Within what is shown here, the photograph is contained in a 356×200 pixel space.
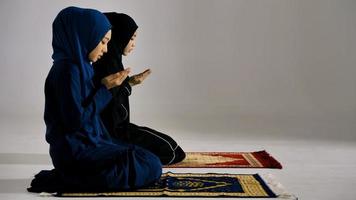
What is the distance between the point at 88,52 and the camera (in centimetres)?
320

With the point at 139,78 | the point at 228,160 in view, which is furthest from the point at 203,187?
the point at 228,160

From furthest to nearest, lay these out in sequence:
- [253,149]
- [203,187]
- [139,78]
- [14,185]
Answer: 1. [253,149]
2. [139,78]
3. [14,185]
4. [203,187]

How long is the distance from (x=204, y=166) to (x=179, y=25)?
3284 millimetres

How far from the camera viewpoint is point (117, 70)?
3.93 meters

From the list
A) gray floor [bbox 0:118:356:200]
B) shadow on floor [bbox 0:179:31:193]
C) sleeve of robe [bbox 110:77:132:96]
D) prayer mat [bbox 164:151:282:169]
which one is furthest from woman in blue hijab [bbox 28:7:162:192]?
prayer mat [bbox 164:151:282:169]

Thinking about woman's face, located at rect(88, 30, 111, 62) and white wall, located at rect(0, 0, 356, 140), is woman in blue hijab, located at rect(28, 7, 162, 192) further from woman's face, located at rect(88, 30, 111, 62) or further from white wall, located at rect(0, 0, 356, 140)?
white wall, located at rect(0, 0, 356, 140)

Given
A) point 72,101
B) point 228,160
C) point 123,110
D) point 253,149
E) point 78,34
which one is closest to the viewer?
point 72,101

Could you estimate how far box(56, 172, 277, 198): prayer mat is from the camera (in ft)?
10.3

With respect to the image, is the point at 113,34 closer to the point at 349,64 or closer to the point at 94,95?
the point at 94,95

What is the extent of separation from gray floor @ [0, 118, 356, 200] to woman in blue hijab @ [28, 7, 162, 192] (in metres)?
0.24

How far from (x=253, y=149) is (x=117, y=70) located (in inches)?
53.8

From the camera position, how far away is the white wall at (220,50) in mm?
6953

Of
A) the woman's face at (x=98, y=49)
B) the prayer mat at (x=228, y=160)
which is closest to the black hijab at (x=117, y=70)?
the prayer mat at (x=228, y=160)

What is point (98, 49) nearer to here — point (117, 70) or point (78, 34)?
point (78, 34)
